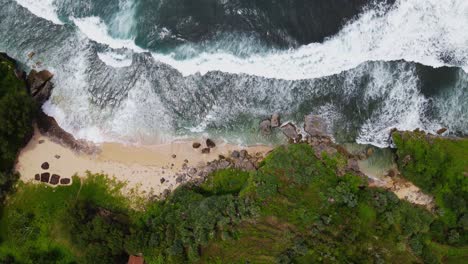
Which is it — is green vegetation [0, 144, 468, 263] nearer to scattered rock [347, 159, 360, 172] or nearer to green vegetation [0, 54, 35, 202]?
scattered rock [347, 159, 360, 172]

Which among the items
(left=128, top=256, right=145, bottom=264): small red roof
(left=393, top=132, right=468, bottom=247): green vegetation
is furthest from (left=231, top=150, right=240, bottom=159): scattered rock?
(left=393, top=132, right=468, bottom=247): green vegetation

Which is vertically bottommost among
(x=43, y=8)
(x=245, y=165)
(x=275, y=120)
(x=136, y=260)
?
(x=136, y=260)

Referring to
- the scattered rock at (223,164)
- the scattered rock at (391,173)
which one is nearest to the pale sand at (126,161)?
the scattered rock at (223,164)

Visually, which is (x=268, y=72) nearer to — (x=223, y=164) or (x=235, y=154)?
(x=235, y=154)

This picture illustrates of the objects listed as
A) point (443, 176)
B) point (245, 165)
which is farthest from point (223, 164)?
point (443, 176)

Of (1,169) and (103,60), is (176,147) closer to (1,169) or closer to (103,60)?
(103,60)

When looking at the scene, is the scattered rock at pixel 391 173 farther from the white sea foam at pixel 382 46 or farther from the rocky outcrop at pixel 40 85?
the rocky outcrop at pixel 40 85

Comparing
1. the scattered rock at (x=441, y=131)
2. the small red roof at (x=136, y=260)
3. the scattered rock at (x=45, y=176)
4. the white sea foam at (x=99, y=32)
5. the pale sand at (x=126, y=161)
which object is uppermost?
the white sea foam at (x=99, y=32)

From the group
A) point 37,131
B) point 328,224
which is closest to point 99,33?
point 37,131
